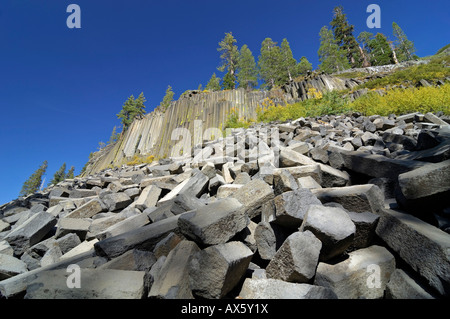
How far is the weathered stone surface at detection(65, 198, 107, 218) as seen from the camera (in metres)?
2.76

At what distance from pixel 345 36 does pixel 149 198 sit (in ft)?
177

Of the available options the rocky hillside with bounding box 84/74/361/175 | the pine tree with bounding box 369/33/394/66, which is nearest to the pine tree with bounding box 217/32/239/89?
the rocky hillside with bounding box 84/74/361/175

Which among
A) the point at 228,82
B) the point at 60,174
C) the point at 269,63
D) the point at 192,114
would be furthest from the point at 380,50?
the point at 60,174

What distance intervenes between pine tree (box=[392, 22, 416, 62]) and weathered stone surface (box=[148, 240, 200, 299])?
6211 centimetres

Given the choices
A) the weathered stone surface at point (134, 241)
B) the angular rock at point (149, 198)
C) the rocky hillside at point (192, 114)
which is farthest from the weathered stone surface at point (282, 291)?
the rocky hillside at point (192, 114)

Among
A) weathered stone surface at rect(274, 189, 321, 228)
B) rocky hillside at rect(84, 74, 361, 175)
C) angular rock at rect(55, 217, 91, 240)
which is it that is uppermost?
rocky hillside at rect(84, 74, 361, 175)

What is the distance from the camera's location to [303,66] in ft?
128

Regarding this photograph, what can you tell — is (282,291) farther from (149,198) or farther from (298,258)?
(149,198)

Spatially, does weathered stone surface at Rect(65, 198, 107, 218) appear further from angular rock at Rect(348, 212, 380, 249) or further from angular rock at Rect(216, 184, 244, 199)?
angular rock at Rect(348, 212, 380, 249)

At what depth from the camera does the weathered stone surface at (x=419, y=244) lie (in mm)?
952

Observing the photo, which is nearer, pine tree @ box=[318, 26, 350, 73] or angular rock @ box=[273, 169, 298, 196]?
angular rock @ box=[273, 169, 298, 196]

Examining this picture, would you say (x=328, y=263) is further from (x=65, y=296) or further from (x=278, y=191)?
(x=65, y=296)

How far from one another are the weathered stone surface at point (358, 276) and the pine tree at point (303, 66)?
42.2 meters

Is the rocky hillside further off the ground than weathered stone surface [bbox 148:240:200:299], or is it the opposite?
the rocky hillside
